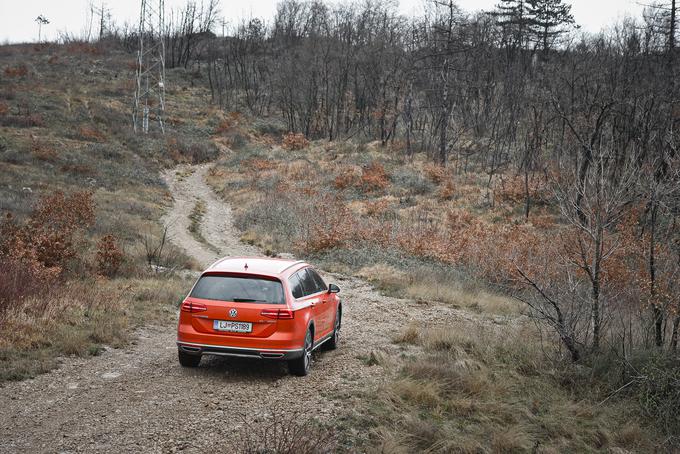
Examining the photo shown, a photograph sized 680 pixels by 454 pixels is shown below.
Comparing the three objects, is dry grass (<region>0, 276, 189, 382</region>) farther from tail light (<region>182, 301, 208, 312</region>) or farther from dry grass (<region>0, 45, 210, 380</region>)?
tail light (<region>182, 301, 208, 312</region>)

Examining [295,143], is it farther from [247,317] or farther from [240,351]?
[240,351]

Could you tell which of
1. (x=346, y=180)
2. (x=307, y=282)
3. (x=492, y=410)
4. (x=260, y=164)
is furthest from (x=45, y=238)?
(x=260, y=164)

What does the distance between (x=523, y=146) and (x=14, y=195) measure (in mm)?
28517

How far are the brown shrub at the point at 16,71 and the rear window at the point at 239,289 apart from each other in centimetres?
5226

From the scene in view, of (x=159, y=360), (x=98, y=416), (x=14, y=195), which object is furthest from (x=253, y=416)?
(x=14, y=195)

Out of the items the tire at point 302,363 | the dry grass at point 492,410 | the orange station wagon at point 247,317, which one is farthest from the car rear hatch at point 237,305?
the dry grass at point 492,410

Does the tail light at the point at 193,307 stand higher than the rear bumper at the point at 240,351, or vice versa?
the tail light at the point at 193,307

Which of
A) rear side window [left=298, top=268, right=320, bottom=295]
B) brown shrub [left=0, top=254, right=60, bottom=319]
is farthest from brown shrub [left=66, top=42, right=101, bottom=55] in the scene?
rear side window [left=298, top=268, right=320, bottom=295]

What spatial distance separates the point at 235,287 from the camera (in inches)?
326

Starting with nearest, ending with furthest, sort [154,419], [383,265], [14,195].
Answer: [154,419] → [383,265] → [14,195]

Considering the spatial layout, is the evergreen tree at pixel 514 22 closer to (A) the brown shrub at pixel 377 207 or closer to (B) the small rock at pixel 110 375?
(A) the brown shrub at pixel 377 207

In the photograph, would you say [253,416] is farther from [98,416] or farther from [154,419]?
[98,416]

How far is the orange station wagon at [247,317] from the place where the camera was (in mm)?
7969

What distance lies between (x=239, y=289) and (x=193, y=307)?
2.20 feet
